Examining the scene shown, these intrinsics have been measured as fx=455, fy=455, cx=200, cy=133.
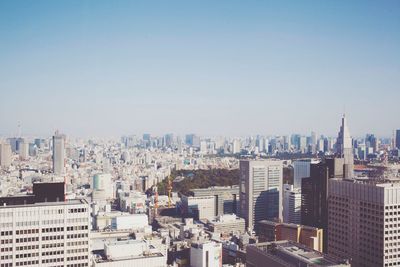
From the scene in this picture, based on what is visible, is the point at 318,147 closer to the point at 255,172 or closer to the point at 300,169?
the point at 300,169

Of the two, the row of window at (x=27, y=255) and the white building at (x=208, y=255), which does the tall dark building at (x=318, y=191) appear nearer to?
the white building at (x=208, y=255)

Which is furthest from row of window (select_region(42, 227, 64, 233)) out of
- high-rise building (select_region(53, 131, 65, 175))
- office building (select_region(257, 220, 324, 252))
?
high-rise building (select_region(53, 131, 65, 175))

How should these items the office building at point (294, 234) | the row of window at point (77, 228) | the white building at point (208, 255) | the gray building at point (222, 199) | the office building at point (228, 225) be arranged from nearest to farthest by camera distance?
the row of window at point (77, 228) < the white building at point (208, 255) < the office building at point (294, 234) < the office building at point (228, 225) < the gray building at point (222, 199)

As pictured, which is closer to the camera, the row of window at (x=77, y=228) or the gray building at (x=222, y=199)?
the row of window at (x=77, y=228)

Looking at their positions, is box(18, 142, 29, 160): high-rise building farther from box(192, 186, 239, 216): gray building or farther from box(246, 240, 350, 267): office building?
box(246, 240, 350, 267): office building

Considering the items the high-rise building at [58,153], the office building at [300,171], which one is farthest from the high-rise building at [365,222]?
the high-rise building at [58,153]

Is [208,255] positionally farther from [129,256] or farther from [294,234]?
[294,234]

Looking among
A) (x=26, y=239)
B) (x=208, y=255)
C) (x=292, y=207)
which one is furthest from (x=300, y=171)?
(x=26, y=239)
